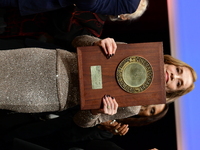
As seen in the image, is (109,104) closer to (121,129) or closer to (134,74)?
(134,74)

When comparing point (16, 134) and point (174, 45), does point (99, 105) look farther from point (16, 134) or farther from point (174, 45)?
point (174, 45)

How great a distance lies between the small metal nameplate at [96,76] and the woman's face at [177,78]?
0.34 metres

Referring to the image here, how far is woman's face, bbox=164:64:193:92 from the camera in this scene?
3.29 feet

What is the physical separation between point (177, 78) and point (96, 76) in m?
0.43

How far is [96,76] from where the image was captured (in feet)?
2.73

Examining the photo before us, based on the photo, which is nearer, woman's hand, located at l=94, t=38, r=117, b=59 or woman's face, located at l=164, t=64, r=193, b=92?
woman's hand, located at l=94, t=38, r=117, b=59

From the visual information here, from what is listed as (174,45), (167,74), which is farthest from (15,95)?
(174,45)

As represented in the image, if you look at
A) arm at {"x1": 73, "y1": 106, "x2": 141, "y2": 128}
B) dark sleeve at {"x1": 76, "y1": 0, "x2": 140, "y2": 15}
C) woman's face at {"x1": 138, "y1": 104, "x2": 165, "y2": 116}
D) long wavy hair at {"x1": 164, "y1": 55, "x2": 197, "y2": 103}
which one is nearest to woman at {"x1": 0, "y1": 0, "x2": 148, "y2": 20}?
dark sleeve at {"x1": 76, "y1": 0, "x2": 140, "y2": 15}

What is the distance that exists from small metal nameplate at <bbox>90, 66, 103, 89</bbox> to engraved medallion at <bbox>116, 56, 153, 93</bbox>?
0.07m

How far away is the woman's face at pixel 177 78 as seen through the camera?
3.29 ft

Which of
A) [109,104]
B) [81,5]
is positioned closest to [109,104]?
[109,104]

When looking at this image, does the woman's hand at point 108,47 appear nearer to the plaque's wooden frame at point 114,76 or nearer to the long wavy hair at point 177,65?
the plaque's wooden frame at point 114,76

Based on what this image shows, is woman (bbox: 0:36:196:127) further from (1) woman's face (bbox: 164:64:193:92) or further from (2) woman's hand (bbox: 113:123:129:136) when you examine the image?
(2) woman's hand (bbox: 113:123:129:136)

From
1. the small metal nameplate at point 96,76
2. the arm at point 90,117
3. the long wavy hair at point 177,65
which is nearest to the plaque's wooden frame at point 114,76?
the small metal nameplate at point 96,76
